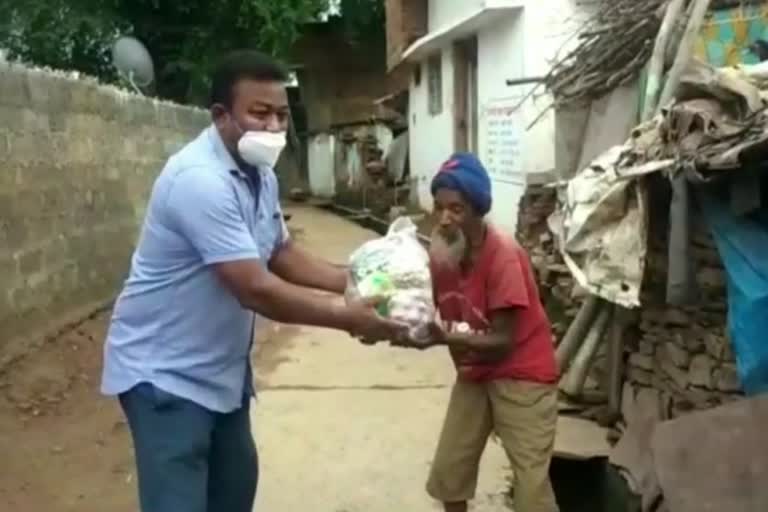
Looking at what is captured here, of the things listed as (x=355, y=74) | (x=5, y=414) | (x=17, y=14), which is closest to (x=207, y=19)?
(x=17, y=14)

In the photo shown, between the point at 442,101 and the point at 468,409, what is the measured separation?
13677mm

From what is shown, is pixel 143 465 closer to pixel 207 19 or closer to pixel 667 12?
pixel 667 12

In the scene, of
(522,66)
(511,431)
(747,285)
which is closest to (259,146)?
(511,431)

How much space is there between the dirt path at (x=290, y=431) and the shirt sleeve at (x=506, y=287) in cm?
156

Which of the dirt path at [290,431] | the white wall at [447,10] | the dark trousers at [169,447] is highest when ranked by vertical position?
the white wall at [447,10]

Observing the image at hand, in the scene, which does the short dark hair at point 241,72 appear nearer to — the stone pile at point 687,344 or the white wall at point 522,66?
the stone pile at point 687,344

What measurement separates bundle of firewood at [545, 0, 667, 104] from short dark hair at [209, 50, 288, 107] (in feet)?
13.4

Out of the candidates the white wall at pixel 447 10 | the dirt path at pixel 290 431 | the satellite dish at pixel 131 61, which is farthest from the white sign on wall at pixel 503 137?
the satellite dish at pixel 131 61

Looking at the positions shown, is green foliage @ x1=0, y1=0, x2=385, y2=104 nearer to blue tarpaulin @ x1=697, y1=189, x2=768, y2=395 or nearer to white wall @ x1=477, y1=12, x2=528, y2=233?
white wall @ x1=477, y1=12, x2=528, y2=233

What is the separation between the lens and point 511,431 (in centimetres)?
407

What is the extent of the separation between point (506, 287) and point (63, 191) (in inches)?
216

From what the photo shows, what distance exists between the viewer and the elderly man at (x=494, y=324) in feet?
12.6

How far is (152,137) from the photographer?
12.1 meters

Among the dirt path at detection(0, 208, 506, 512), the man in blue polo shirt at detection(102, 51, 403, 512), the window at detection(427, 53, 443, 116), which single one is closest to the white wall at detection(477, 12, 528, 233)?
the window at detection(427, 53, 443, 116)
